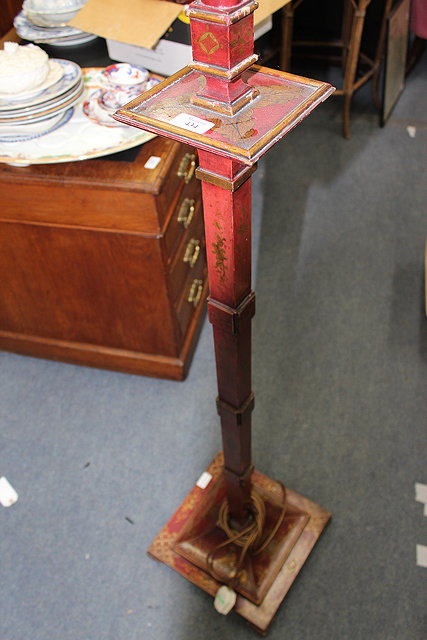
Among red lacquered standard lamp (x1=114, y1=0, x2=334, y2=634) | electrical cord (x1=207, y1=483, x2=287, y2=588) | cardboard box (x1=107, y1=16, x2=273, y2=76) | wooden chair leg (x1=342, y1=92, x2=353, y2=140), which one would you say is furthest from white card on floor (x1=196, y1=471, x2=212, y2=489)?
wooden chair leg (x1=342, y1=92, x2=353, y2=140)

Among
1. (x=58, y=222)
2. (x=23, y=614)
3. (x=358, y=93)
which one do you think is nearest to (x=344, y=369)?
(x=58, y=222)

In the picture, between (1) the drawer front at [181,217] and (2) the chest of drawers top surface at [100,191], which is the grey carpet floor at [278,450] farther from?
(2) the chest of drawers top surface at [100,191]

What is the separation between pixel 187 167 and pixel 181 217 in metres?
0.15

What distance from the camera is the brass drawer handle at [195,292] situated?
1.89m

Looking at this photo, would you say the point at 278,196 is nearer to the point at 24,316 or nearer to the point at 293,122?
the point at 24,316

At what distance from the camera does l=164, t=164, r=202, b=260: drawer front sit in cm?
161

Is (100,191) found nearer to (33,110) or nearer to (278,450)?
(33,110)

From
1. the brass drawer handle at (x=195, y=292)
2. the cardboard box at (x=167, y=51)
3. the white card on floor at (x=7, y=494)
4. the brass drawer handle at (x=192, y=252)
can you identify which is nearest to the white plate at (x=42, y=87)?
the cardboard box at (x=167, y=51)

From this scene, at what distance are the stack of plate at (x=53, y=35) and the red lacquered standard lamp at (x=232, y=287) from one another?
127 centimetres

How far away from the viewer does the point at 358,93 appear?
315 centimetres

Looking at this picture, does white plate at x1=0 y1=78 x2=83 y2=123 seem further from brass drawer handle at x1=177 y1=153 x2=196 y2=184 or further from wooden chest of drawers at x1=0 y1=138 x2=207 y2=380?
brass drawer handle at x1=177 y1=153 x2=196 y2=184

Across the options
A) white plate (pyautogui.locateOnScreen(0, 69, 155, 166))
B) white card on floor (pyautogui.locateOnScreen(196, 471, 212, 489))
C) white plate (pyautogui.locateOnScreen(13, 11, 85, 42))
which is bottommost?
white card on floor (pyautogui.locateOnScreen(196, 471, 212, 489))

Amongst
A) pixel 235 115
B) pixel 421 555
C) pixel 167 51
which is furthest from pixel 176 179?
pixel 421 555

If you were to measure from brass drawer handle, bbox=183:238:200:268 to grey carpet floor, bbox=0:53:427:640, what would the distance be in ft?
1.06
